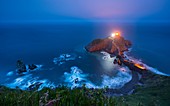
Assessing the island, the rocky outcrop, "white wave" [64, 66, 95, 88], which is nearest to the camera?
the island

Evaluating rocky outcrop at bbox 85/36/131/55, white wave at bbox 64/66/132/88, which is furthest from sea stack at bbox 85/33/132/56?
white wave at bbox 64/66/132/88

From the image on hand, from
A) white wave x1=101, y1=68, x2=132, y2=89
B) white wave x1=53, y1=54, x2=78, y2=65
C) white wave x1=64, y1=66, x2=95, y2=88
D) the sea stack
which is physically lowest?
white wave x1=101, y1=68, x2=132, y2=89

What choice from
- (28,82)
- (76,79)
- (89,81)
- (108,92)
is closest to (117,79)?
(89,81)

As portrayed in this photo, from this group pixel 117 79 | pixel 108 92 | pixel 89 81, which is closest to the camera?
pixel 108 92

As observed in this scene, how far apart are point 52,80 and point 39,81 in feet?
13.5

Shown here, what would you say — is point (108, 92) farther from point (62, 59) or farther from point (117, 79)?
point (62, 59)

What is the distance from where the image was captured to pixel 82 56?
82250 millimetres

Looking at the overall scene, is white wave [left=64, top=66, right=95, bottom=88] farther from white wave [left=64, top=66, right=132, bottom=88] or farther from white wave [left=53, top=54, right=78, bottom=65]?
white wave [left=53, top=54, right=78, bottom=65]

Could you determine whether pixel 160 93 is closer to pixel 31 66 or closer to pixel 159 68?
pixel 159 68

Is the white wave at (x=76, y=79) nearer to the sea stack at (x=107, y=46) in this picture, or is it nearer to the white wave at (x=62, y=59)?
the white wave at (x=62, y=59)

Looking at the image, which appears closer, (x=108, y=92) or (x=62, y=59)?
(x=108, y=92)

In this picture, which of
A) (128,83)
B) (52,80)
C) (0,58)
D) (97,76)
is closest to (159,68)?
(128,83)

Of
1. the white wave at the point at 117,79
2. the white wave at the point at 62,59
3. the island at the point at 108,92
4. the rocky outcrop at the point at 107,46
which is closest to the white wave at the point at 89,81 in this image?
the white wave at the point at 117,79

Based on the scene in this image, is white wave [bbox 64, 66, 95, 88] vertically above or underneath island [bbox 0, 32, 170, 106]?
underneath
